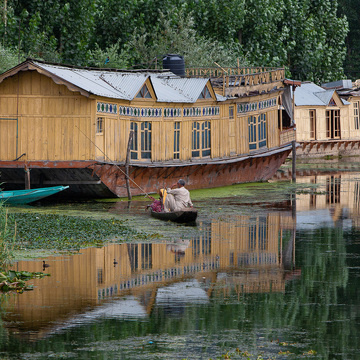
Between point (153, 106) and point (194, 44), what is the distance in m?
21.5

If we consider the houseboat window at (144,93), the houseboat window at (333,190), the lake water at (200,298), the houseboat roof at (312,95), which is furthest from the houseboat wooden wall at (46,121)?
the houseboat roof at (312,95)

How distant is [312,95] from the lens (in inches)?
2233

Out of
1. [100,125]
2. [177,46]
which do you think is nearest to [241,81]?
[100,125]

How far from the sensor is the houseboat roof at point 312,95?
55.1 m

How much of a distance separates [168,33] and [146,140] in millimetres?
23366

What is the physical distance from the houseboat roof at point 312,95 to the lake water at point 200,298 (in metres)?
32.4

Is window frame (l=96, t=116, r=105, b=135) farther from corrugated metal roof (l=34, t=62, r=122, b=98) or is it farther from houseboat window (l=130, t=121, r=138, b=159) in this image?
houseboat window (l=130, t=121, r=138, b=159)

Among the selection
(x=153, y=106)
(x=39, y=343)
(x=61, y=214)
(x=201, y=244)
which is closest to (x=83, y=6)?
(x=153, y=106)

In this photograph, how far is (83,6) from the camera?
172 feet

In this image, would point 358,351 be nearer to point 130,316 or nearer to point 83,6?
point 130,316

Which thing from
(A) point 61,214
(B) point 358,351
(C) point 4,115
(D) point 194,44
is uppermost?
(D) point 194,44

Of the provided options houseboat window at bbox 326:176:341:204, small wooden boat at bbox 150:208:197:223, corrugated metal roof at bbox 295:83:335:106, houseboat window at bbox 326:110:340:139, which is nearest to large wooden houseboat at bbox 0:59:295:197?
houseboat window at bbox 326:176:341:204

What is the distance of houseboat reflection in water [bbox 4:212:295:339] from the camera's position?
1262 centimetres

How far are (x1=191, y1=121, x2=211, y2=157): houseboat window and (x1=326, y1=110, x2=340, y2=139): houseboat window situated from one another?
25063 millimetres
